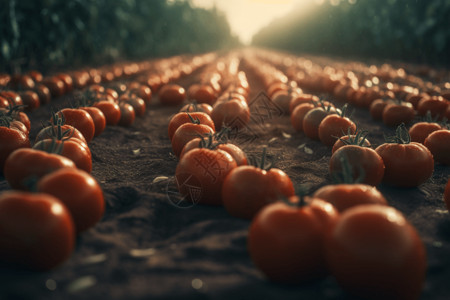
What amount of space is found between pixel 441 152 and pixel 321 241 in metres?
3.35

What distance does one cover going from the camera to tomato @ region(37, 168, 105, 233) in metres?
2.80

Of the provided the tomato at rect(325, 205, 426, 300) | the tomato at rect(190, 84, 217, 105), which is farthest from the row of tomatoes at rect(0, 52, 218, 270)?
the tomato at rect(190, 84, 217, 105)

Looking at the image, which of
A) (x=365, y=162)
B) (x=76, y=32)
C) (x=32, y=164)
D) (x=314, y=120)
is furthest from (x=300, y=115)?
(x=76, y=32)

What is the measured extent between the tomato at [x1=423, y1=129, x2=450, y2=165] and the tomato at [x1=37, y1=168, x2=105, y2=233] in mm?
4083

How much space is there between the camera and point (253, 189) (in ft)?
10.3

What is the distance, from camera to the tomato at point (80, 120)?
5.42 meters

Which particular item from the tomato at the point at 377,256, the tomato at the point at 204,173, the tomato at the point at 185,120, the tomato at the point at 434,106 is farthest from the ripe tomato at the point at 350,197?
the tomato at the point at 434,106

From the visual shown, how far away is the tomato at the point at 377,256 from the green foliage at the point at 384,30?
64.6 feet

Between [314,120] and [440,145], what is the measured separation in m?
1.87

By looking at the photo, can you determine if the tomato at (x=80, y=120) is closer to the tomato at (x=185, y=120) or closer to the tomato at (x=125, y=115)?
the tomato at (x=185, y=120)

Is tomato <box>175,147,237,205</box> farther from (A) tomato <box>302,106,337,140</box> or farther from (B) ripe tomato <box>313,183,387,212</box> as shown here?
(A) tomato <box>302,106,337,140</box>

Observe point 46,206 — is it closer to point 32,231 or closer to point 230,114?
point 32,231

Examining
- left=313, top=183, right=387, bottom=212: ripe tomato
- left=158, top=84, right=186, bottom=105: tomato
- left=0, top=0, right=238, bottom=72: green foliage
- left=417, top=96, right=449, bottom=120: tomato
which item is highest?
left=0, top=0, right=238, bottom=72: green foliage

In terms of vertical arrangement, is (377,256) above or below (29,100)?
above
